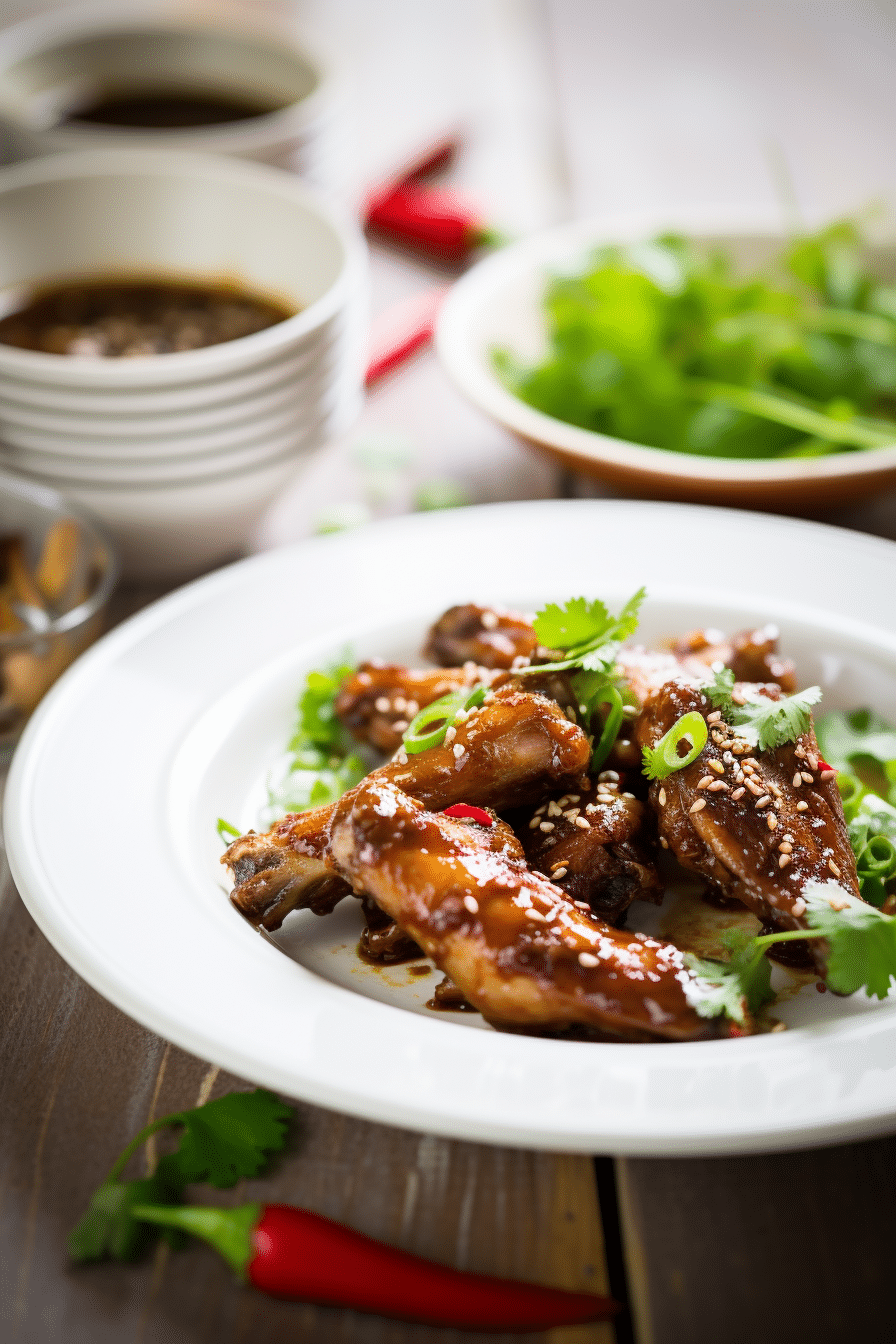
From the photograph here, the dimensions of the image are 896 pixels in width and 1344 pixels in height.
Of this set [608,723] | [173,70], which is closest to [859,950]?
[608,723]

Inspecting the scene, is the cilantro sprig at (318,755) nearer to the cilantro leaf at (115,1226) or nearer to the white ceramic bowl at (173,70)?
the cilantro leaf at (115,1226)

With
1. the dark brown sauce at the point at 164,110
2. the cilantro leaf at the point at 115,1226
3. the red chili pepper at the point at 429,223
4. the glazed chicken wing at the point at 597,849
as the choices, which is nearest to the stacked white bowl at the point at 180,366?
the dark brown sauce at the point at 164,110

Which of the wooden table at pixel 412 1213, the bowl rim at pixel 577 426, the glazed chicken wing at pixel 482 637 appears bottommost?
the wooden table at pixel 412 1213

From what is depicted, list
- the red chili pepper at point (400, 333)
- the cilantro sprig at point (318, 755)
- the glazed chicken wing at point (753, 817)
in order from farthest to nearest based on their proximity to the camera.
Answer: the red chili pepper at point (400, 333)
the cilantro sprig at point (318, 755)
the glazed chicken wing at point (753, 817)

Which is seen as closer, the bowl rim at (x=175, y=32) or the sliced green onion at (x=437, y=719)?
the sliced green onion at (x=437, y=719)

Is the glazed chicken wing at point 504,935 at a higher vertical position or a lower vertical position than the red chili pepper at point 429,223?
higher

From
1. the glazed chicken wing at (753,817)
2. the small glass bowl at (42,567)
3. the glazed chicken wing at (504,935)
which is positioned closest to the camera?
the glazed chicken wing at (504,935)

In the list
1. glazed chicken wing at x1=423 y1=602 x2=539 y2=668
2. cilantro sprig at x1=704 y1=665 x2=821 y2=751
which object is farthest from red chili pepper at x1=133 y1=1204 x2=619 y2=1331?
glazed chicken wing at x1=423 y1=602 x2=539 y2=668
